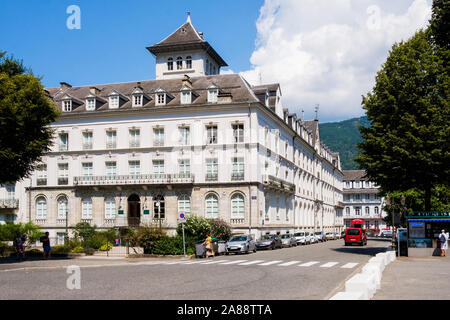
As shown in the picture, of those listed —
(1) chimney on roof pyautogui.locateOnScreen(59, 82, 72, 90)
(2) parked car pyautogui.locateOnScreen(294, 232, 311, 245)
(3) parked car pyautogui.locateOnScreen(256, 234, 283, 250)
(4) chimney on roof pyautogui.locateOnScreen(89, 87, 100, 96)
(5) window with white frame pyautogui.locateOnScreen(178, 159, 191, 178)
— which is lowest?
(2) parked car pyautogui.locateOnScreen(294, 232, 311, 245)

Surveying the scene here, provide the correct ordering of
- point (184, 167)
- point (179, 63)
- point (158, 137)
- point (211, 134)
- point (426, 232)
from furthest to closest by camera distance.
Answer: point (179, 63)
point (158, 137)
point (184, 167)
point (211, 134)
point (426, 232)

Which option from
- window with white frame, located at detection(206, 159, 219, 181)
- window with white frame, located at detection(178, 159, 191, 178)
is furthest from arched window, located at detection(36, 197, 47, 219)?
window with white frame, located at detection(206, 159, 219, 181)

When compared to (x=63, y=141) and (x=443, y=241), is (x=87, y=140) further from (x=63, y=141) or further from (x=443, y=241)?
(x=443, y=241)

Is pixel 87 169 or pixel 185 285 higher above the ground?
pixel 87 169

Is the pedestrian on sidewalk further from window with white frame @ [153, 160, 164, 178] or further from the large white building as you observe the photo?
window with white frame @ [153, 160, 164, 178]

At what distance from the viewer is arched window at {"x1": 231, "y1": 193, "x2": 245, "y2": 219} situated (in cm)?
4588

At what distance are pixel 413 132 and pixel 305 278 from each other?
17.7m

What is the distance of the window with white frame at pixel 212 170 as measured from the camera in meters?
46.7

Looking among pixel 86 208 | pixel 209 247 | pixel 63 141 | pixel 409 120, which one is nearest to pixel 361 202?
pixel 86 208

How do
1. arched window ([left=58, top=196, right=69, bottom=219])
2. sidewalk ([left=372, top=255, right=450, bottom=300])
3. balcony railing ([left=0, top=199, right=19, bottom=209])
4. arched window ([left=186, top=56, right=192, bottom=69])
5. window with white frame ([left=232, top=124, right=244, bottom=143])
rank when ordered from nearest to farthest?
sidewalk ([left=372, top=255, right=450, bottom=300])
window with white frame ([left=232, top=124, right=244, bottom=143])
arched window ([left=58, top=196, right=69, bottom=219])
balcony railing ([left=0, top=199, right=19, bottom=209])
arched window ([left=186, top=56, right=192, bottom=69])

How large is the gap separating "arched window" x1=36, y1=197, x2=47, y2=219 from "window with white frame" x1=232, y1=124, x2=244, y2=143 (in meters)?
21.4

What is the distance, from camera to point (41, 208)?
51.3 meters

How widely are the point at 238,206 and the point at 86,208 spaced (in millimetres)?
15907

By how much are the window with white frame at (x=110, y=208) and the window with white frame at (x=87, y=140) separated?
6.06 metres
